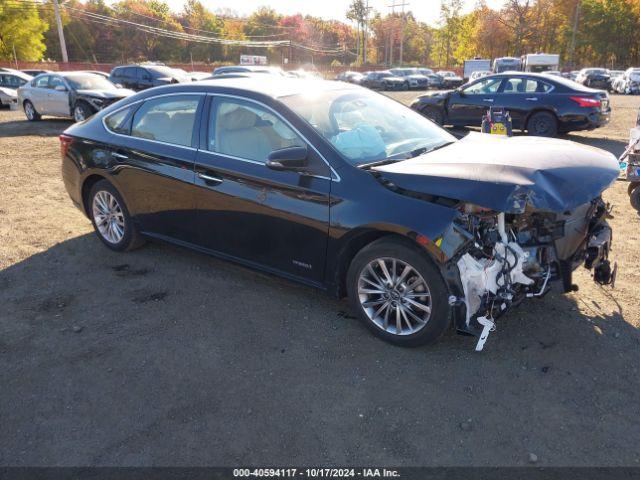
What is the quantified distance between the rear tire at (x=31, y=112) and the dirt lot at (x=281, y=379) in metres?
14.2

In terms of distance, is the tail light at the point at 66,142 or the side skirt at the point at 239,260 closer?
the side skirt at the point at 239,260

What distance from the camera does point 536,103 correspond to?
11945 millimetres

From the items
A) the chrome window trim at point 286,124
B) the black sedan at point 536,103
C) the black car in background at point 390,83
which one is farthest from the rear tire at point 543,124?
the black car in background at point 390,83

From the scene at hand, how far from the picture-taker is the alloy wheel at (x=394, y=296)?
3.52 meters

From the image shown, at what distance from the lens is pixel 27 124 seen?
16625mm

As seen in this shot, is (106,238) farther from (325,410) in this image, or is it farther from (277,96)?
(325,410)

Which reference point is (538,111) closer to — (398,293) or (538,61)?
(398,293)

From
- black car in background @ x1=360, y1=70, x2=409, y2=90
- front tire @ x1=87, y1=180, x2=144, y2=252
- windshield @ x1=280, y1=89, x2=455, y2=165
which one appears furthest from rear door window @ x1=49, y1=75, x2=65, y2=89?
black car in background @ x1=360, y1=70, x2=409, y2=90

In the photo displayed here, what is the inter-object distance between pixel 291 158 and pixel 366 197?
0.63 m

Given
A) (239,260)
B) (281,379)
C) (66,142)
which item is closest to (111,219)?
(66,142)

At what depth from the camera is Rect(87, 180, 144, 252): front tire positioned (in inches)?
209

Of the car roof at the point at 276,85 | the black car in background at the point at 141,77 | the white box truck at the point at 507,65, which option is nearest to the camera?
the car roof at the point at 276,85

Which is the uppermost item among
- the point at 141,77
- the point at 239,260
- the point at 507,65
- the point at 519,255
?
the point at 507,65

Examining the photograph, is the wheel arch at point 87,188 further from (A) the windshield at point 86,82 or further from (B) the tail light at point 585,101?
(A) the windshield at point 86,82
